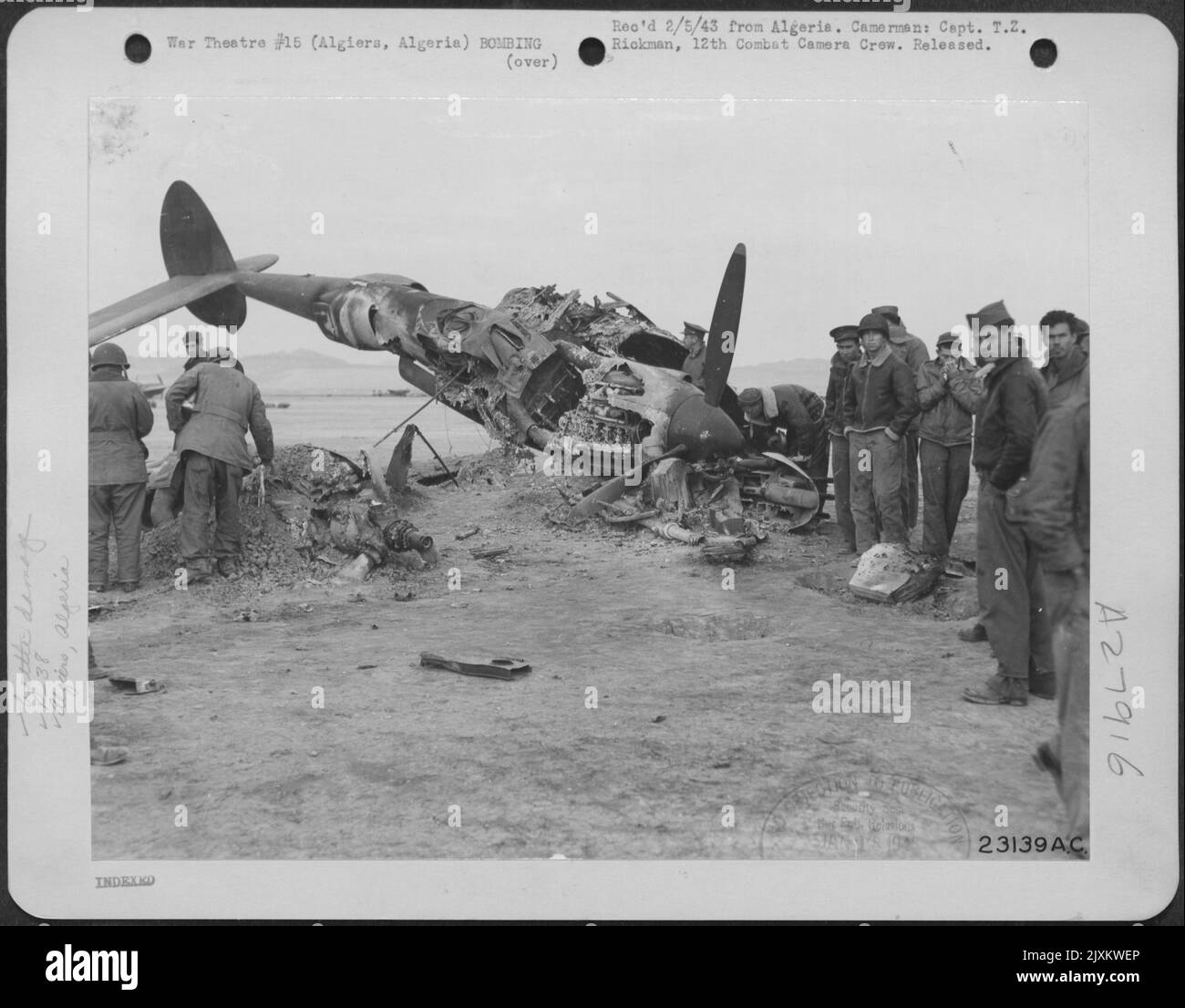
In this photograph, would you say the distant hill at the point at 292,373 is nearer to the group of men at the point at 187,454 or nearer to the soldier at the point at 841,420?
the group of men at the point at 187,454

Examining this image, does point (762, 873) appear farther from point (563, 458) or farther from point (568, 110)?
point (568, 110)

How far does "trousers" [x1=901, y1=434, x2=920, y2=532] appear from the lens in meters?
3.32

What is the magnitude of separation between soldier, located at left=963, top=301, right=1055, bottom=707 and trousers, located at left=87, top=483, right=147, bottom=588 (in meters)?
3.27

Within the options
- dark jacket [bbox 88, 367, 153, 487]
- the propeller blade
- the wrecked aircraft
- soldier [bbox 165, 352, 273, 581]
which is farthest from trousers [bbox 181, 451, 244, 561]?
the propeller blade

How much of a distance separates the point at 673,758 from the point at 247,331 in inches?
91.8

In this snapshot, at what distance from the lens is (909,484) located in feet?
10.9

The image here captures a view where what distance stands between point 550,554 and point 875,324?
157cm

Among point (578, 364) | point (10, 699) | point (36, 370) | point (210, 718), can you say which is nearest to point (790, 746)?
point (578, 364)

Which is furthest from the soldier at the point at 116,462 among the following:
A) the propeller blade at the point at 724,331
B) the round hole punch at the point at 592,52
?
the propeller blade at the point at 724,331

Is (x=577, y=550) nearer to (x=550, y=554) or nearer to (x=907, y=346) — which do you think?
(x=550, y=554)

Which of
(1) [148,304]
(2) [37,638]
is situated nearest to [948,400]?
(1) [148,304]

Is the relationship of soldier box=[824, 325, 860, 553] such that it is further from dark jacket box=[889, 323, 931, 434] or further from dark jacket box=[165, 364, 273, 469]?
dark jacket box=[165, 364, 273, 469]

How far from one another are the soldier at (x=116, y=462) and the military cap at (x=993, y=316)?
3226mm

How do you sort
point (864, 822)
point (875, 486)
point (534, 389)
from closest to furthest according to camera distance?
point (864, 822) < point (875, 486) < point (534, 389)
